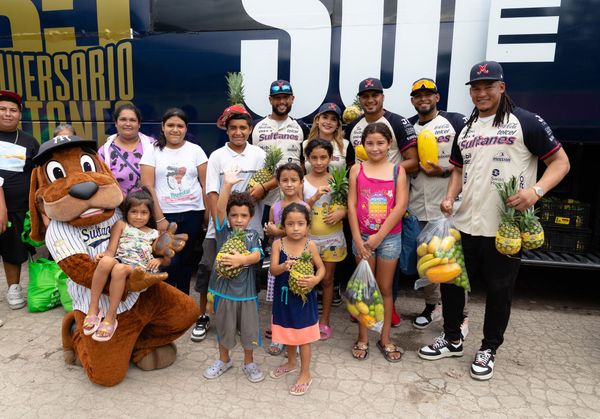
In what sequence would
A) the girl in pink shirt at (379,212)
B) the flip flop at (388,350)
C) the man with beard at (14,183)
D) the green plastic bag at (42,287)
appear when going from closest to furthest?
the girl in pink shirt at (379,212), the flip flop at (388,350), the man with beard at (14,183), the green plastic bag at (42,287)

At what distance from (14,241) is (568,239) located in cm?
544

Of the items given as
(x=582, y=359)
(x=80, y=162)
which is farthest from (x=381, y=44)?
(x=582, y=359)

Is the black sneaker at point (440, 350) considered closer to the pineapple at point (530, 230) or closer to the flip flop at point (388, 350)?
the flip flop at point (388, 350)

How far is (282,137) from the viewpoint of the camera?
13.2 ft

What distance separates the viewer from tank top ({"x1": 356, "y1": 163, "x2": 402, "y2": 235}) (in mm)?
3150

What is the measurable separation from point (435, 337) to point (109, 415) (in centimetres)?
251

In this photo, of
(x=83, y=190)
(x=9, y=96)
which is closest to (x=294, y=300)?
(x=83, y=190)

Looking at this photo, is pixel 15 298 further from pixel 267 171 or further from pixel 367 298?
pixel 367 298

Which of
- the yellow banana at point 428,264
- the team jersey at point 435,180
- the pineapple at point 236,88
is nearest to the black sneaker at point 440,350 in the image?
the yellow banana at point 428,264

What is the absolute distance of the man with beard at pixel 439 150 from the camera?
3.62 m

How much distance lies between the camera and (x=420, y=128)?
3.74 meters

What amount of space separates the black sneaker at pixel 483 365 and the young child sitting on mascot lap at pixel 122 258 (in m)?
2.27

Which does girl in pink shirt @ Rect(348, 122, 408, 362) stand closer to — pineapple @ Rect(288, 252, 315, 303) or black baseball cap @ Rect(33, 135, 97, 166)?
pineapple @ Rect(288, 252, 315, 303)

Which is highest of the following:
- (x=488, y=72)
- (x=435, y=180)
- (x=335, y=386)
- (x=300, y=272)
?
(x=488, y=72)
